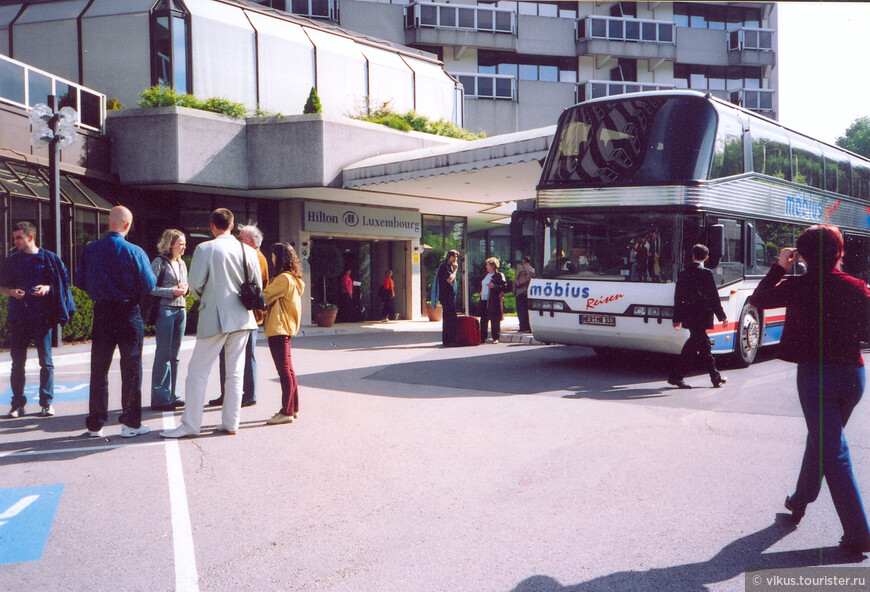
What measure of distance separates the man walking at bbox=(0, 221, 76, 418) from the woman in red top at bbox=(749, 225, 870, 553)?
260 inches

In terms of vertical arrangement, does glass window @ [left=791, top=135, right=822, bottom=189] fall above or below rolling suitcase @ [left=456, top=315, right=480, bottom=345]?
above

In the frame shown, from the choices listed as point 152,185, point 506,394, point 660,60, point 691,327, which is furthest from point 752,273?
point 660,60

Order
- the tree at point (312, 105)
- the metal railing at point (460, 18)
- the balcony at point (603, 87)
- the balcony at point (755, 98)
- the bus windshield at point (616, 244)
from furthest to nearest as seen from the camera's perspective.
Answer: the balcony at point (755, 98) < the balcony at point (603, 87) < the metal railing at point (460, 18) < the tree at point (312, 105) < the bus windshield at point (616, 244)

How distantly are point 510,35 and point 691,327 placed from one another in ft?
101

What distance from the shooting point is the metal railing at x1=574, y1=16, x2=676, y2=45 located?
3872 centimetres

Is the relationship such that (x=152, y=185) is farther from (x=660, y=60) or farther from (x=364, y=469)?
(x=660, y=60)

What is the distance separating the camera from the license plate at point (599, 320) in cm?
1070

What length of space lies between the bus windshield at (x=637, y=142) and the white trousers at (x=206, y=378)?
20.1 feet

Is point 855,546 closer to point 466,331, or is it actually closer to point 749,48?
point 466,331

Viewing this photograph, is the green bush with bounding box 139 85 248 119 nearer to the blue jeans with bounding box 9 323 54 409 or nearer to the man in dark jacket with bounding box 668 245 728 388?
the blue jeans with bounding box 9 323 54 409

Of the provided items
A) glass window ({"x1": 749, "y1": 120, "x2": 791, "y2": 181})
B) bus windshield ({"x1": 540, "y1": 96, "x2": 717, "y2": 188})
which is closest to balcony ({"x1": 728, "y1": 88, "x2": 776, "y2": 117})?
glass window ({"x1": 749, "y1": 120, "x2": 791, "y2": 181})

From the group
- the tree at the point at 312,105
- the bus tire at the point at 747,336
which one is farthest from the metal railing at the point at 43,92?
the bus tire at the point at 747,336

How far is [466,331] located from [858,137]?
204 ft

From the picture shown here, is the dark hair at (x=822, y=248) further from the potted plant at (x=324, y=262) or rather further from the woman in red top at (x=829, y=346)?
the potted plant at (x=324, y=262)
